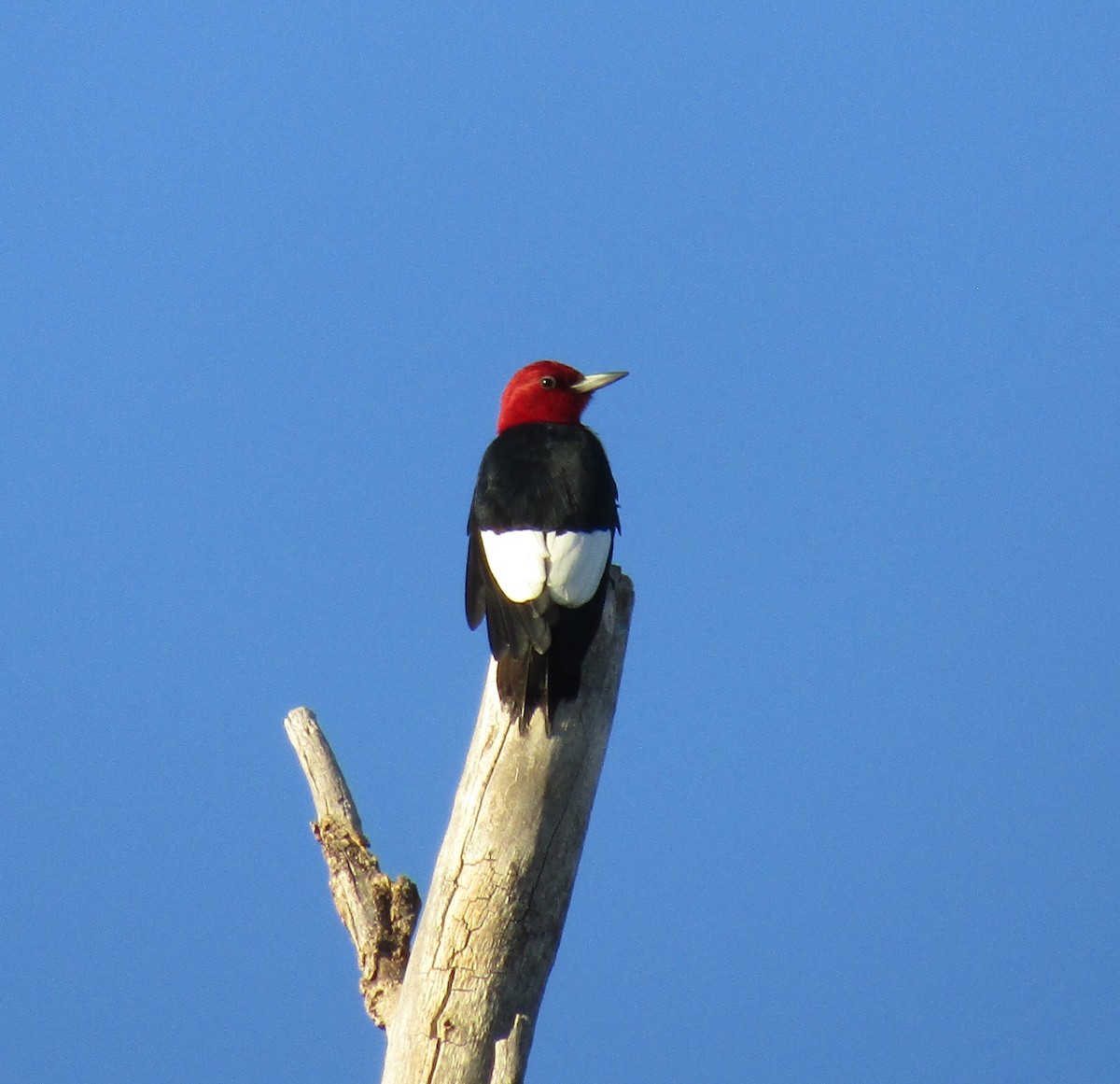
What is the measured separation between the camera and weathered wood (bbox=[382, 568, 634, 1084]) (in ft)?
10.5

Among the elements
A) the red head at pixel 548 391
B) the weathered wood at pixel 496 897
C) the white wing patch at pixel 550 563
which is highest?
the red head at pixel 548 391

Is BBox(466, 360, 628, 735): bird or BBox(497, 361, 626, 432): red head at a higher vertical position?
BBox(497, 361, 626, 432): red head

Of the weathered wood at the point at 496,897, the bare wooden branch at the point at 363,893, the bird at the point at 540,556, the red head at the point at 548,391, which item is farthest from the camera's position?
the red head at the point at 548,391

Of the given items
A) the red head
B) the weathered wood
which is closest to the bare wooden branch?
the weathered wood

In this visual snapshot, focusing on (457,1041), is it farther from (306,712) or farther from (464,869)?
(306,712)

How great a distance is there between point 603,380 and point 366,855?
5.16ft

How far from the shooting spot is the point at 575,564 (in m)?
3.44

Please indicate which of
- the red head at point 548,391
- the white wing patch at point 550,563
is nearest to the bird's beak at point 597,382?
the red head at point 548,391

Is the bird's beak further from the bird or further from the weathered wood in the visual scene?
the weathered wood

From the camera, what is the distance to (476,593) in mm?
3717

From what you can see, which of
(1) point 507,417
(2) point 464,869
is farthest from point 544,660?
(1) point 507,417

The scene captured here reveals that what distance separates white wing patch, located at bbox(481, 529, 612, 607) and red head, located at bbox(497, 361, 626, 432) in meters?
0.87

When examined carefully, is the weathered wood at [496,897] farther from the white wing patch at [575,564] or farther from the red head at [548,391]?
the red head at [548,391]

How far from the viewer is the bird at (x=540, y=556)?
3359 millimetres
